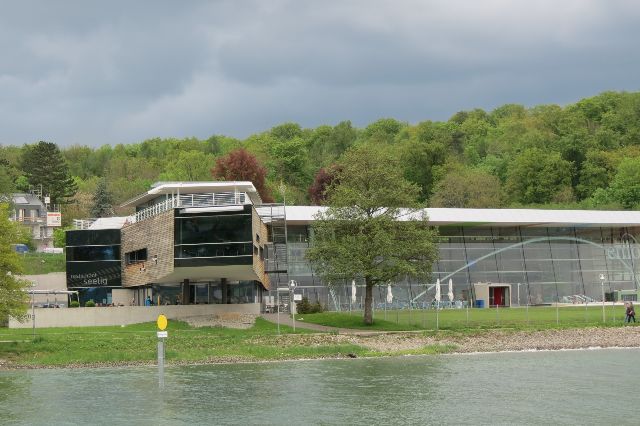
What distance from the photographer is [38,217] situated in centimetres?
15050

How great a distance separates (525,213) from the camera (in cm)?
9381

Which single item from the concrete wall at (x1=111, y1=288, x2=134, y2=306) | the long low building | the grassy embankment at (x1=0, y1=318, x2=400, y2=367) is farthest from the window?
the grassy embankment at (x1=0, y1=318, x2=400, y2=367)

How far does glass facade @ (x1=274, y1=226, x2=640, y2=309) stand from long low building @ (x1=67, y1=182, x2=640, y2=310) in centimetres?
10

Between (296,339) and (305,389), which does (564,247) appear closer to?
(296,339)

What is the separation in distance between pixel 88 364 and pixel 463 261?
4886 centimetres

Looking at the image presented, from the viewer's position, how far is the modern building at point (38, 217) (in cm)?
14750

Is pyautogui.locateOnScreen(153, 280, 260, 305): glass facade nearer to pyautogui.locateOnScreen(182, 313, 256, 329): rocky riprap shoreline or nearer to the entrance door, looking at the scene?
pyautogui.locateOnScreen(182, 313, 256, 329): rocky riprap shoreline

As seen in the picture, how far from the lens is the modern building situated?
484ft

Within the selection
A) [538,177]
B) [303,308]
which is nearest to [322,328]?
[303,308]

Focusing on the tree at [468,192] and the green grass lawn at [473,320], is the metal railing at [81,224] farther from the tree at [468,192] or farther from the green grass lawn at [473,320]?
the tree at [468,192]

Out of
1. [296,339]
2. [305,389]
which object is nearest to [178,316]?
[296,339]

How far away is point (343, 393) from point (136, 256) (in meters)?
42.9

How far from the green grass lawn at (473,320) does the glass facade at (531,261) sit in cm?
1196

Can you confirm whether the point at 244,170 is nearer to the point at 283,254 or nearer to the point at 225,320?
the point at 283,254
